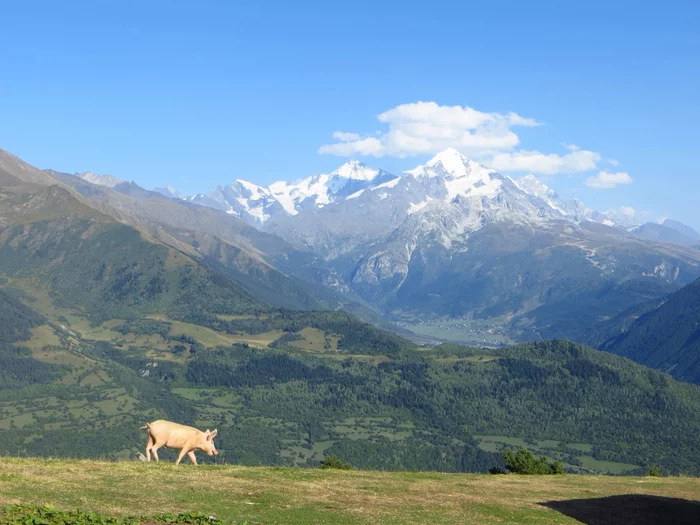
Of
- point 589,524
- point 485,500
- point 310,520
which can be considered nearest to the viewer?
point 310,520

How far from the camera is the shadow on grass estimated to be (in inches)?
1654

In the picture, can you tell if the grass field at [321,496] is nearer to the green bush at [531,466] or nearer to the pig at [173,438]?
the pig at [173,438]

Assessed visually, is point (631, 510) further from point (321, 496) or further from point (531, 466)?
point (531, 466)

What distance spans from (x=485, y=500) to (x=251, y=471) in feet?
57.3

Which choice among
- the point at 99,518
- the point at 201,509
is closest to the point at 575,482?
the point at 201,509

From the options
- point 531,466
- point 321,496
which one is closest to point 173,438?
point 321,496

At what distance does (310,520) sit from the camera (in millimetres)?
35750

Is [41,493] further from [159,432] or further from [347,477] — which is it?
[347,477]

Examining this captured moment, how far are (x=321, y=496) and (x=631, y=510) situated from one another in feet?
68.9

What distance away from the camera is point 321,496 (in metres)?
42.2

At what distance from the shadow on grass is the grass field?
0.21ft

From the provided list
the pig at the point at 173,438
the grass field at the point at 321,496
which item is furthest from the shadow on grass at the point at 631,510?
the pig at the point at 173,438

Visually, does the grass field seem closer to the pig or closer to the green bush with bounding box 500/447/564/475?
the pig

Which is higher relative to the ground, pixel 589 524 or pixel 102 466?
pixel 589 524
